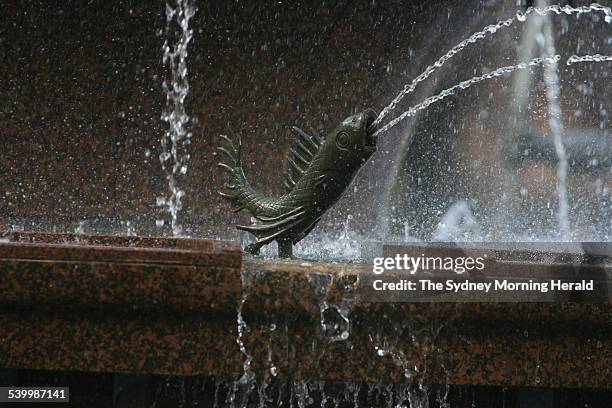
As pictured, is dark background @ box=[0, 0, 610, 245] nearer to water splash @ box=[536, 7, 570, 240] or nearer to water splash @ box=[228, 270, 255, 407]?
water splash @ box=[536, 7, 570, 240]

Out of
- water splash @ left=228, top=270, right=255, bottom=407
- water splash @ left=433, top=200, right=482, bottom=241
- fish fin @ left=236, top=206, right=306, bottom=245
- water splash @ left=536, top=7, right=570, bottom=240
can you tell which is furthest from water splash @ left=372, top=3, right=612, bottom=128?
water splash @ left=228, top=270, right=255, bottom=407

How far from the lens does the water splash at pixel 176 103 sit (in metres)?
3.31

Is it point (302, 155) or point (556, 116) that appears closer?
point (302, 155)

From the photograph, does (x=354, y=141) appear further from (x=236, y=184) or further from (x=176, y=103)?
(x=176, y=103)

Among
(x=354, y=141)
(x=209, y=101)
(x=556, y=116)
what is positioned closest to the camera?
(x=354, y=141)

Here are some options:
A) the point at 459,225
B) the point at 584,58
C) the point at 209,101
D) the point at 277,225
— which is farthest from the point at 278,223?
the point at 584,58

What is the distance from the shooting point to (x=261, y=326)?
4.81 ft

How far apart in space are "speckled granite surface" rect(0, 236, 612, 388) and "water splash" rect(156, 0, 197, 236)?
1.84m

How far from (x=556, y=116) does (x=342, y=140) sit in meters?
2.07

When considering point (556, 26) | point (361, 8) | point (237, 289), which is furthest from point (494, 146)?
point (237, 289)

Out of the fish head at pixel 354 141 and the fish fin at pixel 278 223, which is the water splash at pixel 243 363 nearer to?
the fish fin at pixel 278 223

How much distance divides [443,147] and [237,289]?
219 cm

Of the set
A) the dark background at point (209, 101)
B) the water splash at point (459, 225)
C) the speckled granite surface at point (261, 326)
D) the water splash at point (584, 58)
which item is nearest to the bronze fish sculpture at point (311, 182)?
the speckled granite surface at point (261, 326)

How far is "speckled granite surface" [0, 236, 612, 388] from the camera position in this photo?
142cm
